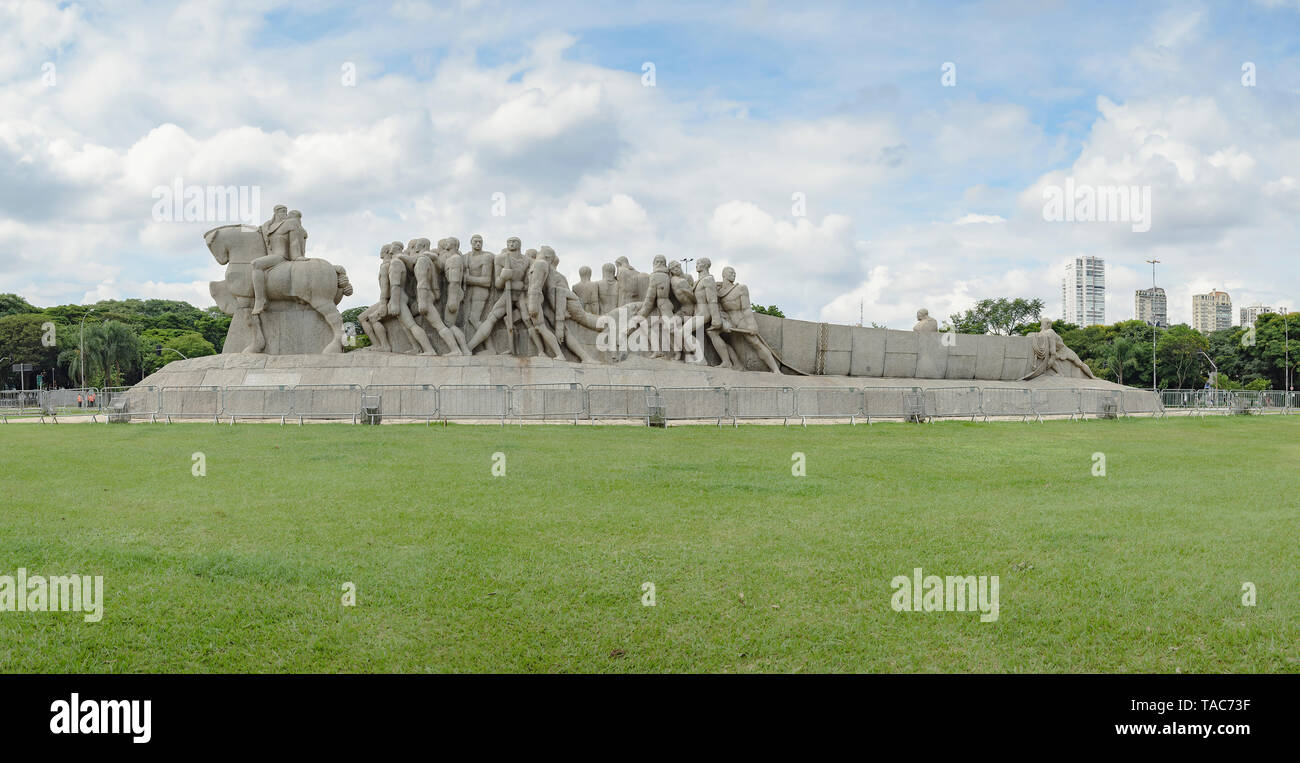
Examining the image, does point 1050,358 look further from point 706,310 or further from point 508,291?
point 508,291

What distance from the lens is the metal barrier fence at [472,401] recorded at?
19.1m

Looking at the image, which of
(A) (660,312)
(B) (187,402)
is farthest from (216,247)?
(A) (660,312)

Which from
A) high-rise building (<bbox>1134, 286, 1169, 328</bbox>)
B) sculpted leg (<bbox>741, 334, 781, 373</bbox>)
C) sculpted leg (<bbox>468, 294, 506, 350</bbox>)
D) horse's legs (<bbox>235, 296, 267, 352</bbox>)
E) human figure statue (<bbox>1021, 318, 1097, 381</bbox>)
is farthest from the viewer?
high-rise building (<bbox>1134, 286, 1169, 328</bbox>)

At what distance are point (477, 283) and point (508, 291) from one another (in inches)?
34.7

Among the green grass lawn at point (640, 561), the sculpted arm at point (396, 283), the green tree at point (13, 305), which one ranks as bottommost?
the green grass lawn at point (640, 561)

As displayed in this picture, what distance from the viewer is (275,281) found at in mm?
23156

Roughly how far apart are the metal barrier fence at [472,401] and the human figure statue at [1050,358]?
18716 millimetres

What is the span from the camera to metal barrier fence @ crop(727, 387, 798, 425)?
65.1 feet

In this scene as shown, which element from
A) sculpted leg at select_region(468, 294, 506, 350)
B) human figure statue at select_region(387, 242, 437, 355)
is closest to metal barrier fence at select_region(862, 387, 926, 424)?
sculpted leg at select_region(468, 294, 506, 350)

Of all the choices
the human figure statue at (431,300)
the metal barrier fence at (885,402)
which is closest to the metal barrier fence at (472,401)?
the human figure statue at (431,300)

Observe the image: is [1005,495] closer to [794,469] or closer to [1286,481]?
[794,469]

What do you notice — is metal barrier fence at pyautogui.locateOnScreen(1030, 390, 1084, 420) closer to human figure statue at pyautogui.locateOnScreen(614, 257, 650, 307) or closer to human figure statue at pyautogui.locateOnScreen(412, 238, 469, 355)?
human figure statue at pyautogui.locateOnScreen(614, 257, 650, 307)

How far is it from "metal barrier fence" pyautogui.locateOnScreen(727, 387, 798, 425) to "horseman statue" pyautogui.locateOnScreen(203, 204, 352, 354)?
11095 millimetres

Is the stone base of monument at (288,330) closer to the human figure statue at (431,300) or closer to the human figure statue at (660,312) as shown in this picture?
the human figure statue at (431,300)
